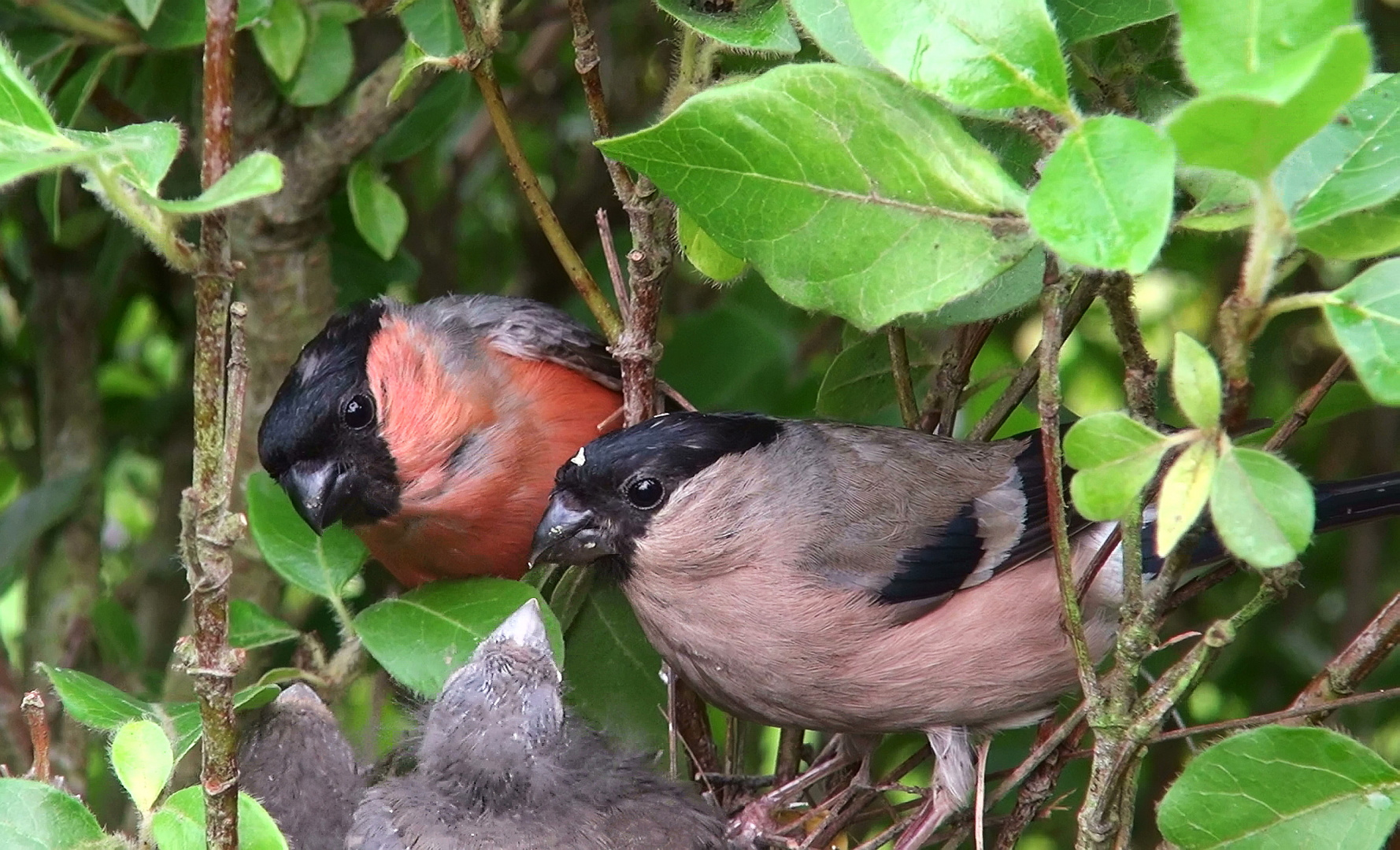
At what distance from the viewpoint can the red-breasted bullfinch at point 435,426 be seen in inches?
114

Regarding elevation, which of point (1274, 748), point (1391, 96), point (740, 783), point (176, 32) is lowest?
point (740, 783)

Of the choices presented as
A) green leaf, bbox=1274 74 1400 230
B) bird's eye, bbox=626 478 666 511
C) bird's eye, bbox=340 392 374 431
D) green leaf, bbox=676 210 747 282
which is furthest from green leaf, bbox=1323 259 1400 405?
bird's eye, bbox=340 392 374 431

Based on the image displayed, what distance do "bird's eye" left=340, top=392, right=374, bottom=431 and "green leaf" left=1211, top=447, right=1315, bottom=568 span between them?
6.64 feet

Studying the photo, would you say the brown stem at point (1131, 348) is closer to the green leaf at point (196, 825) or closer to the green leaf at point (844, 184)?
the green leaf at point (844, 184)

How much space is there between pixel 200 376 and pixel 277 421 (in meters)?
1.39

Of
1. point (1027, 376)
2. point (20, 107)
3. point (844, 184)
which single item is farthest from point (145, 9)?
point (1027, 376)

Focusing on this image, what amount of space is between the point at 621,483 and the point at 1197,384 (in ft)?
4.51

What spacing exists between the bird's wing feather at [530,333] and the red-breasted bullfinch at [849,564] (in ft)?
2.61

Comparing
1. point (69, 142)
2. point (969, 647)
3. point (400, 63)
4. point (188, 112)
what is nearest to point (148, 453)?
point (188, 112)

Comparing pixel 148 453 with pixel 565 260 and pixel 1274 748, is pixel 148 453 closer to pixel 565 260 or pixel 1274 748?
pixel 565 260

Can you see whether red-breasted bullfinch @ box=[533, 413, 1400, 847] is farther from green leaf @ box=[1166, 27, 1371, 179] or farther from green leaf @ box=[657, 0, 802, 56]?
green leaf @ box=[1166, 27, 1371, 179]

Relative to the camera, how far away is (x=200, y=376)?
1.53 meters

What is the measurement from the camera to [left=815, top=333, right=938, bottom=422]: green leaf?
2637mm

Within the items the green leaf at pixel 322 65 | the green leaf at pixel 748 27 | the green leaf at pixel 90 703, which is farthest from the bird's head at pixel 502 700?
the green leaf at pixel 322 65
